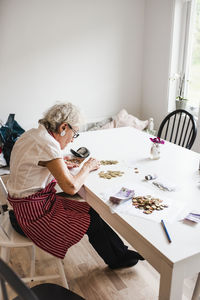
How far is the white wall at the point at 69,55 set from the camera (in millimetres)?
3221

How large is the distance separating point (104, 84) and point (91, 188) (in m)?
2.60

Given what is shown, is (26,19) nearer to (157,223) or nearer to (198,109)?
(198,109)

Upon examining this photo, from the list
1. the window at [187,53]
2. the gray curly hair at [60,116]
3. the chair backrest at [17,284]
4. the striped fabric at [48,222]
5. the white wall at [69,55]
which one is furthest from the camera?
the window at [187,53]

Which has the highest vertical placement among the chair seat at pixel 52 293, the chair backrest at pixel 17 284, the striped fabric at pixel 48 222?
the chair backrest at pixel 17 284

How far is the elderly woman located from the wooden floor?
1.57 feet

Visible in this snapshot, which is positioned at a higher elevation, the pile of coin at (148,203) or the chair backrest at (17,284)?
the chair backrest at (17,284)

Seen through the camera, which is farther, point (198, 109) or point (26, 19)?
point (198, 109)

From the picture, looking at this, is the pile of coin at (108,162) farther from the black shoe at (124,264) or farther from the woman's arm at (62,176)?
the black shoe at (124,264)

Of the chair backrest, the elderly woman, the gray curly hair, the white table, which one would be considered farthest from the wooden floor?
the chair backrest

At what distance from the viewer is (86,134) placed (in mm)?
2504

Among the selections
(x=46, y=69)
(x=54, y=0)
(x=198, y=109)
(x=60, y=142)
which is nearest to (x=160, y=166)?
(x=60, y=142)

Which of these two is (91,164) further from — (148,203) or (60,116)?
(148,203)

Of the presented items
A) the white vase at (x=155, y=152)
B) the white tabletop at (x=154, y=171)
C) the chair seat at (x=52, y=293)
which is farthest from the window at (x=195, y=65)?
the chair seat at (x=52, y=293)

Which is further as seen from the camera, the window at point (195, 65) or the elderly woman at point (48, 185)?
the window at point (195, 65)
